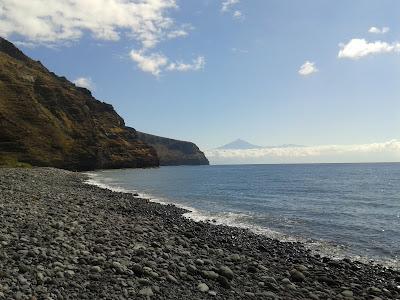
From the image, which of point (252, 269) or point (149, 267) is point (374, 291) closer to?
point (252, 269)

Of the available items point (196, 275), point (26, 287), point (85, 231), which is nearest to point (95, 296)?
point (26, 287)

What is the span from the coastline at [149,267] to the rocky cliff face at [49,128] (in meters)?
89.4

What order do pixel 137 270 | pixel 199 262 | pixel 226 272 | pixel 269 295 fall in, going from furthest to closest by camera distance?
pixel 199 262 → pixel 226 272 → pixel 137 270 → pixel 269 295

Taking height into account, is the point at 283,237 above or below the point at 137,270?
below

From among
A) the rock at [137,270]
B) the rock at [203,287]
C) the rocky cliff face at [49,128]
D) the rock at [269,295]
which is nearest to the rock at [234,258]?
the rock at [269,295]

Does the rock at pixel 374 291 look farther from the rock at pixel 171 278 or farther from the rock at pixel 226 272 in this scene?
the rock at pixel 171 278

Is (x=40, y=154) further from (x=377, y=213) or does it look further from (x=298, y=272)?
(x=298, y=272)

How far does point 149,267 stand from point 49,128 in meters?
126

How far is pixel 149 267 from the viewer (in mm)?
13312

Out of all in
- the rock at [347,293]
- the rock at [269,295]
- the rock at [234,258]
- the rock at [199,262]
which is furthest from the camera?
→ the rock at [234,258]

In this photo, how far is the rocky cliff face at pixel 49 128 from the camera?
11494 centimetres

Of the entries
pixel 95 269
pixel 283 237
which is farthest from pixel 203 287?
pixel 283 237

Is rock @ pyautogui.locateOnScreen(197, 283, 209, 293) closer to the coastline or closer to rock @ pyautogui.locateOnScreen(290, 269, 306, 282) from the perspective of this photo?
the coastline

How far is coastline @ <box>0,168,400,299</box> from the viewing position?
1097 cm
